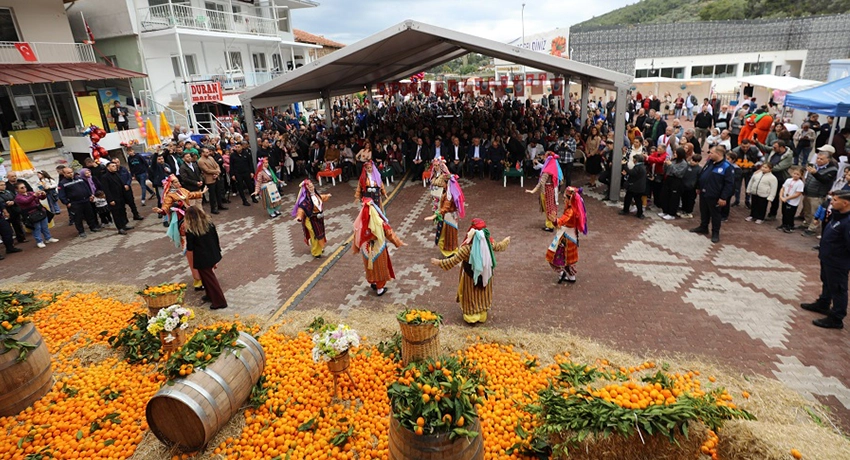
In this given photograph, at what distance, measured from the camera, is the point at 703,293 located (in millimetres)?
7590

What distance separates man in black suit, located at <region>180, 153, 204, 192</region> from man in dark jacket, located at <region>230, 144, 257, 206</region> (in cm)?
183

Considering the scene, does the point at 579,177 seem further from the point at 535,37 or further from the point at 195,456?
the point at 535,37

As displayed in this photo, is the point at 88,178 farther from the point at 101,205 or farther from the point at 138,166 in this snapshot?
the point at 138,166

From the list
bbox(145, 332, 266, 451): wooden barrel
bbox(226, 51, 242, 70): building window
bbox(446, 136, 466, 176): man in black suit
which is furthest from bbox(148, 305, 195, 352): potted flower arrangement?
bbox(226, 51, 242, 70): building window

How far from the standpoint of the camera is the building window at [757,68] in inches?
1622

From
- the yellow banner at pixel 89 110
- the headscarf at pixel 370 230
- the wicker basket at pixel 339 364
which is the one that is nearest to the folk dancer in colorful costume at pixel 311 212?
the headscarf at pixel 370 230

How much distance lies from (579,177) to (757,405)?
11695 millimetres

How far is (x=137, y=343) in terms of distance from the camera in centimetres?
641

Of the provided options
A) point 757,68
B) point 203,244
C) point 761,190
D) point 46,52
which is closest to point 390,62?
point 203,244

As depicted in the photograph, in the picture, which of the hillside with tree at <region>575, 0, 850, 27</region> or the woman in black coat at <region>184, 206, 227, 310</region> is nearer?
the woman in black coat at <region>184, 206, 227, 310</region>

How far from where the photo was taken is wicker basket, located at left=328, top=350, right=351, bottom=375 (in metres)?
5.10

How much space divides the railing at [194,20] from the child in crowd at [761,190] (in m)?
24.9

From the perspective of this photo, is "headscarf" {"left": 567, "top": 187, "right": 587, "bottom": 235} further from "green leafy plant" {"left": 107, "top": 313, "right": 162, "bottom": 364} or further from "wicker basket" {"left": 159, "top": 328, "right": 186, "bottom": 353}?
"green leafy plant" {"left": 107, "top": 313, "right": 162, "bottom": 364}

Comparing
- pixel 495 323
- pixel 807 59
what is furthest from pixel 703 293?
pixel 807 59
